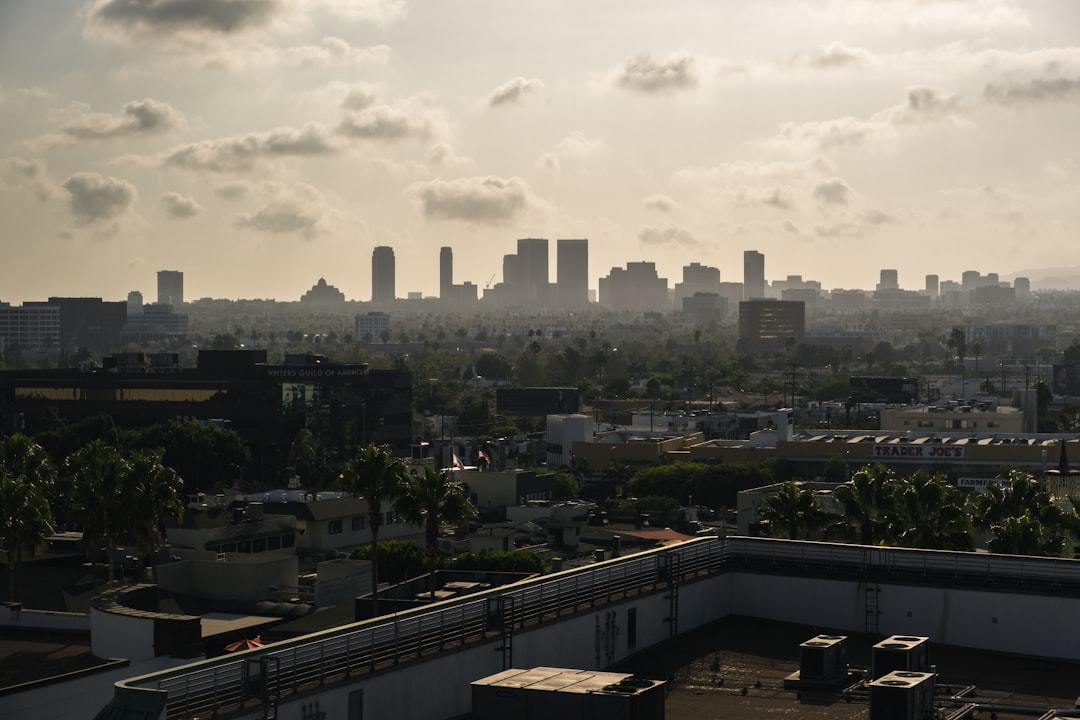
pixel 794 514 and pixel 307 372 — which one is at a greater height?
pixel 307 372

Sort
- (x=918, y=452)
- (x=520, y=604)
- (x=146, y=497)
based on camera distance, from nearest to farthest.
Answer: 1. (x=520, y=604)
2. (x=146, y=497)
3. (x=918, y=452)

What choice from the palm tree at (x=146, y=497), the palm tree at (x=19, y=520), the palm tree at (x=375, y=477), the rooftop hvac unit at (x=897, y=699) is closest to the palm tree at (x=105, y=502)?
the palm tree at (x=146, y=497)

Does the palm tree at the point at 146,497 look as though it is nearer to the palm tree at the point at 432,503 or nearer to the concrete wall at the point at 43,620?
the palm tree at the point at 432,503

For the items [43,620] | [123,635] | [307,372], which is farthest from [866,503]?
[307,372]

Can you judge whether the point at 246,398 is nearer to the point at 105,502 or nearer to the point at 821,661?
the point at 105,502

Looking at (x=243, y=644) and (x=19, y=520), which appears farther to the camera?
(x=19, y=520)

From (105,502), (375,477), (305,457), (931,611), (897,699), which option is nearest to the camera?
(897,699)

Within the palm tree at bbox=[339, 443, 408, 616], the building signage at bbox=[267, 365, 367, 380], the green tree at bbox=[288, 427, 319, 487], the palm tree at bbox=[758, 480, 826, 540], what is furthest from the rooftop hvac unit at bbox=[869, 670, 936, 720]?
the building signage at bbox=[267, 365, 367, 380]

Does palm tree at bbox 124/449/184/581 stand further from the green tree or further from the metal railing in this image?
the green tree
